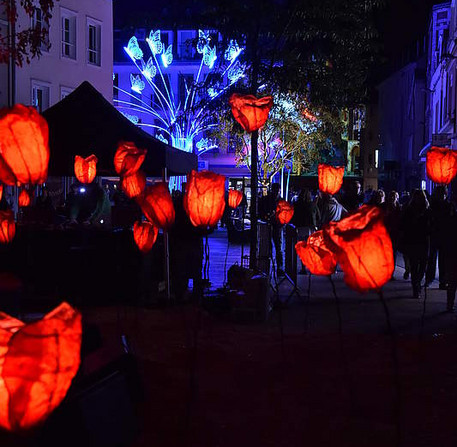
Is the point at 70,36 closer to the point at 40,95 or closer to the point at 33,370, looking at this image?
the point at 40,95

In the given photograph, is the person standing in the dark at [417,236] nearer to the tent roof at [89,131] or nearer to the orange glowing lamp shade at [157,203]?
the tent roof at [89,131]

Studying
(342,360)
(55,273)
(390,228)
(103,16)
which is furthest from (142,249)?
(103,16)

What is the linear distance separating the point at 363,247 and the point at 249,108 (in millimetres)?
5737

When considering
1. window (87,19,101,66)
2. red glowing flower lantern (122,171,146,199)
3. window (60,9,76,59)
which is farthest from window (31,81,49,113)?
red glowing flower lantern (122,171,146,199)

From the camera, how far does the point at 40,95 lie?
2755 cm

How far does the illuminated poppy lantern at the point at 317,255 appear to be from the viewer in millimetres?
9312

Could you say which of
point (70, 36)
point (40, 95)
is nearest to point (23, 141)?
point (40, 95)

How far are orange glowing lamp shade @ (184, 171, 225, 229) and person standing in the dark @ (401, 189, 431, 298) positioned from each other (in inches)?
219

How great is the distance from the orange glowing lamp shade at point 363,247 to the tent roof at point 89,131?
7834 millimetres

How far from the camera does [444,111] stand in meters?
34.8

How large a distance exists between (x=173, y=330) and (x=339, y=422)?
13.9ft

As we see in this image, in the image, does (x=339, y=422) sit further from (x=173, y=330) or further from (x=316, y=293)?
(x=316, y=293)

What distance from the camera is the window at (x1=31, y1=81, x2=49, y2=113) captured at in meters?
27.0

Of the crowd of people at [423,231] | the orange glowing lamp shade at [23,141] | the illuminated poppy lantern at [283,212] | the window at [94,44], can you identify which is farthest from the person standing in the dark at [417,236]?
the window at [94,44]
